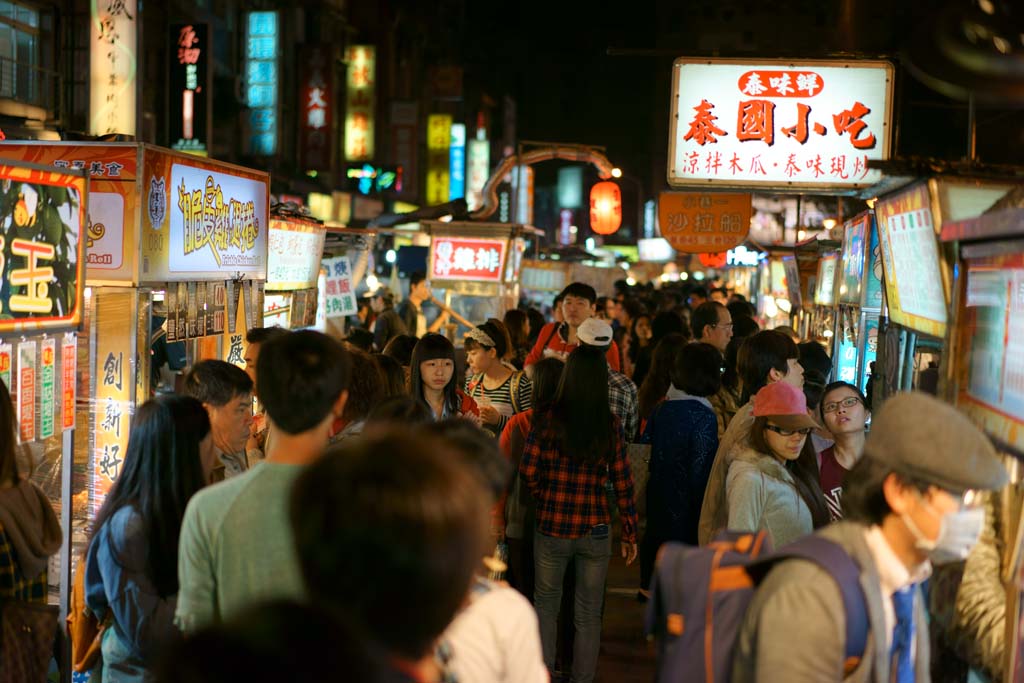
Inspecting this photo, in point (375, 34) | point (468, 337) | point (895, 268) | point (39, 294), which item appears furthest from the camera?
point (375, 34)

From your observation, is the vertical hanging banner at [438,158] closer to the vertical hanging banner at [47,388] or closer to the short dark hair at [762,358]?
the short dark hair at [762,358]

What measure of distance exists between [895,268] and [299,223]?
20.3 feet

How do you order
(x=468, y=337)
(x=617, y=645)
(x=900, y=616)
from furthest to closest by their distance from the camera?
(x=468, y=337) → (x=617, y=645) → (x=900, y=616)

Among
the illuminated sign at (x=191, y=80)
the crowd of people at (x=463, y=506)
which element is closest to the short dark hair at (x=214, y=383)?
the crowd of people at (x=463, y=506)

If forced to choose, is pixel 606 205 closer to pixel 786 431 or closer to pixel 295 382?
pixel 786 431

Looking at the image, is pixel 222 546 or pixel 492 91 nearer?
pixel 222 546

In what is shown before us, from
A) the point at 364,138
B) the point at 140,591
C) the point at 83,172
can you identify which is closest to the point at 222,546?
the point at 140,591

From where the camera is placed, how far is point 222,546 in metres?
2.99

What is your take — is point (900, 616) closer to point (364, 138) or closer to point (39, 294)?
point (39, 294)

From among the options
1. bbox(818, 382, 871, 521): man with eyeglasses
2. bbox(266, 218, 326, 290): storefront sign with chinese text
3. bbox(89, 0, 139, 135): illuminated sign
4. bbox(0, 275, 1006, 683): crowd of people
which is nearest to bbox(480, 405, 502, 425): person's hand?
bbox(0, 275, 1006, 683): crowd of people

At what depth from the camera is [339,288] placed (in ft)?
41.8

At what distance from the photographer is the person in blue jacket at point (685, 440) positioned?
7277 mm

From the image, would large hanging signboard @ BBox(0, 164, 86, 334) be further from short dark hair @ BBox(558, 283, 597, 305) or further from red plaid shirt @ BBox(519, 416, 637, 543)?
short dark hair @ BBox(558, 283, 597, 305)

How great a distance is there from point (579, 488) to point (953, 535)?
11.9ft
